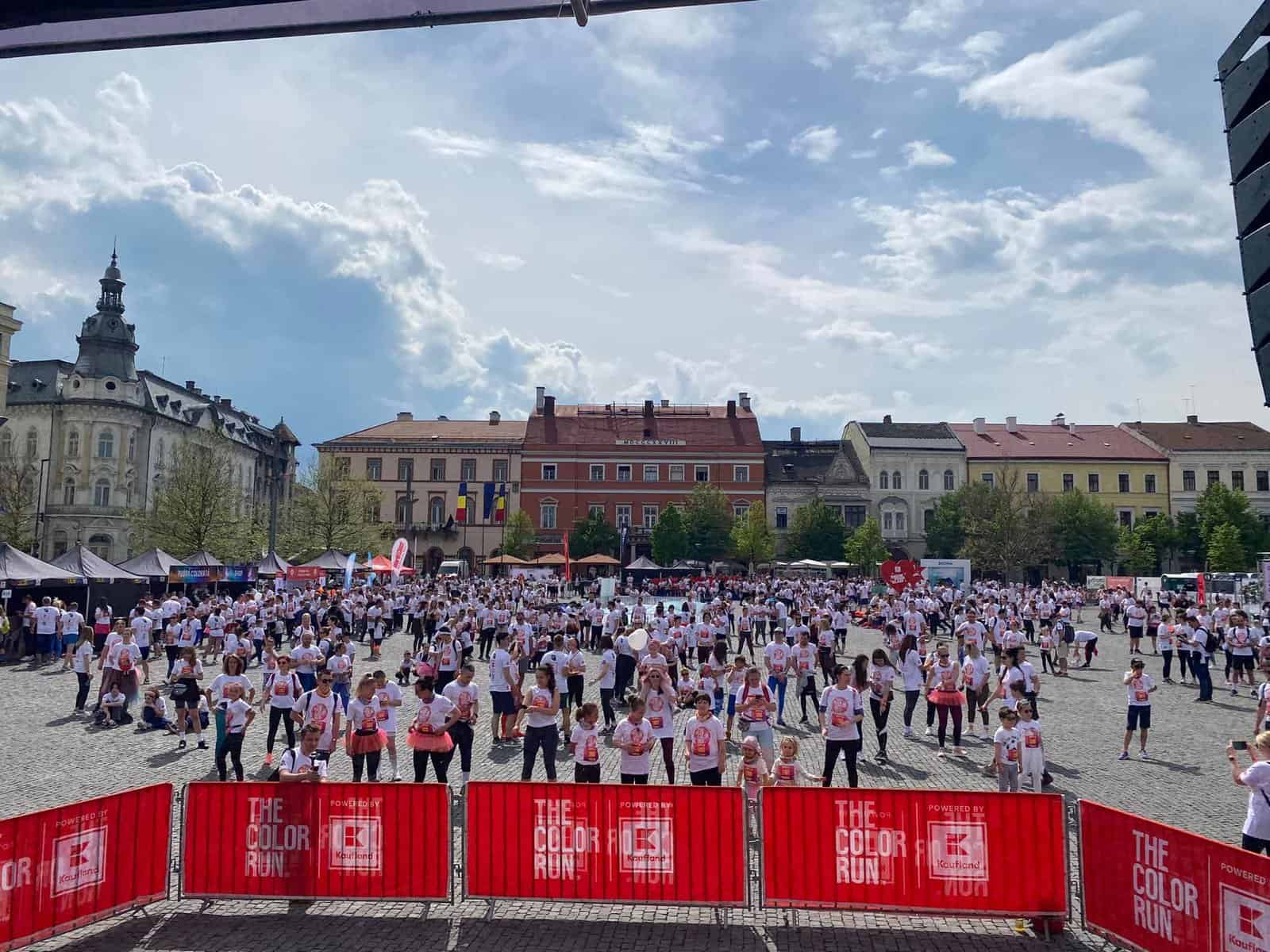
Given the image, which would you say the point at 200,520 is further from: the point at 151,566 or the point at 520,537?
the point at 520,537

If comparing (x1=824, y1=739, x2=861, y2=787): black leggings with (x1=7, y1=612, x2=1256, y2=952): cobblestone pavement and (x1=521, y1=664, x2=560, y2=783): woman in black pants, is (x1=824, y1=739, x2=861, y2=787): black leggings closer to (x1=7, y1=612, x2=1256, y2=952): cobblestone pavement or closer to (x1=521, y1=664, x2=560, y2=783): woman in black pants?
(x1=7, y1=612, x2=1256, y2=952): cobblestone pavement

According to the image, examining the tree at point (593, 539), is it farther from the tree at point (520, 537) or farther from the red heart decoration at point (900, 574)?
the red heart decoration at point (900, 574)

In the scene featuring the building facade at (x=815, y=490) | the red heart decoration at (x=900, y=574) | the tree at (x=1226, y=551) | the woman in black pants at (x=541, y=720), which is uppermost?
the building facade at (x=815, y=490)

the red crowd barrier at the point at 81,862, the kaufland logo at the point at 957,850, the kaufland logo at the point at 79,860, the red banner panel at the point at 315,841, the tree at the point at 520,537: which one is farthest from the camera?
the tree at the point at 520,537

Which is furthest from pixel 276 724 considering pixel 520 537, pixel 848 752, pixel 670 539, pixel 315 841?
pixel 520 537

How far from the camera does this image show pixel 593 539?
70750 millimetres

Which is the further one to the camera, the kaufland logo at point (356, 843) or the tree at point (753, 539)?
the tree at point (753, 539)

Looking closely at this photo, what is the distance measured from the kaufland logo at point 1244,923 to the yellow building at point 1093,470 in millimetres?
72746

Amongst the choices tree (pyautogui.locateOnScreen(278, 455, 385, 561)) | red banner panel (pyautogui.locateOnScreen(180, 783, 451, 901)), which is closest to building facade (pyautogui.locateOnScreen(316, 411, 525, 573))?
tree (pyautogui.locateOnScreen(278, 455, 385, 561))

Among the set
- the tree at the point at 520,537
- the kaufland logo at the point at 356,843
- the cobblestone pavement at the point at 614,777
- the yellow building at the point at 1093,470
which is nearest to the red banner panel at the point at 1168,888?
the cobblestone pavement at the point at 614,777

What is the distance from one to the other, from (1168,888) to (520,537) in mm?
63906

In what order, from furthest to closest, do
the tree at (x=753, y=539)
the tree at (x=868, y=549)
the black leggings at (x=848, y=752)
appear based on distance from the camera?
the tree at (x=753, y=539) → the tree at (x=868, y=549) → the black leggings at (x=848, y=752)

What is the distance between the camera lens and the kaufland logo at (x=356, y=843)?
7.50 metres

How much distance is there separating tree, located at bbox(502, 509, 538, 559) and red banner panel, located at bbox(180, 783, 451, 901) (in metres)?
60.2
